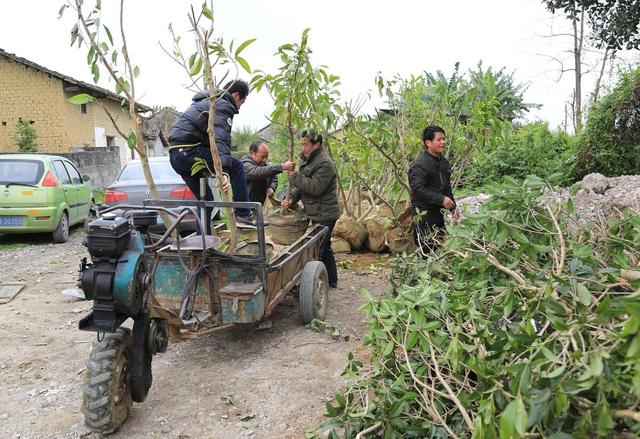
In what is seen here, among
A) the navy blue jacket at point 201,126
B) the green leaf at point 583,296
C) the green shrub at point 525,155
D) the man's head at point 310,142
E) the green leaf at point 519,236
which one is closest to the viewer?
the green leaf at point 583,296

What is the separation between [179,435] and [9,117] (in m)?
21.4

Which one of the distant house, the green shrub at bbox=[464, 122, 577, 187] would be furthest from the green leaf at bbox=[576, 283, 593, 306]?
the distant house

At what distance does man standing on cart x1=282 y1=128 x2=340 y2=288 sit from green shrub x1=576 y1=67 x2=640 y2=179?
6424mm

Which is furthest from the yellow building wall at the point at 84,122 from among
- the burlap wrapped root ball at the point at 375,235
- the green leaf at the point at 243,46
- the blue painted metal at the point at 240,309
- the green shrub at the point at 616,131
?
the blue painted metal at the point at 240,309

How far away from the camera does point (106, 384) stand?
306cm

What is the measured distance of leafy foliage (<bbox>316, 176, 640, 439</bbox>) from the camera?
5.13 ft

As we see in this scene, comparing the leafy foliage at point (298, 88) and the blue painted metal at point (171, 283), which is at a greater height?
the leafy foliage at point (298, 88)

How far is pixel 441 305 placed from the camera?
8.51ft

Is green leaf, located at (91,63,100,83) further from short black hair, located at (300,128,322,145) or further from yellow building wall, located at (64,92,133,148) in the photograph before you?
yellow building wall, located at (64,92,133,148)

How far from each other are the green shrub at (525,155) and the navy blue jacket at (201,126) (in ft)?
28.0

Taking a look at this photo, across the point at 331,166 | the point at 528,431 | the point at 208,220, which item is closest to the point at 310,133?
the point at 331,166

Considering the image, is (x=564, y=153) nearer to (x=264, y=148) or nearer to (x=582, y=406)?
(x=264, y=148)

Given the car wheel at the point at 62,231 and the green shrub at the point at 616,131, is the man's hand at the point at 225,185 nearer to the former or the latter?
the car wheel at the point at 62,231

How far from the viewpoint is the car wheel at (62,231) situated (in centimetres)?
991
